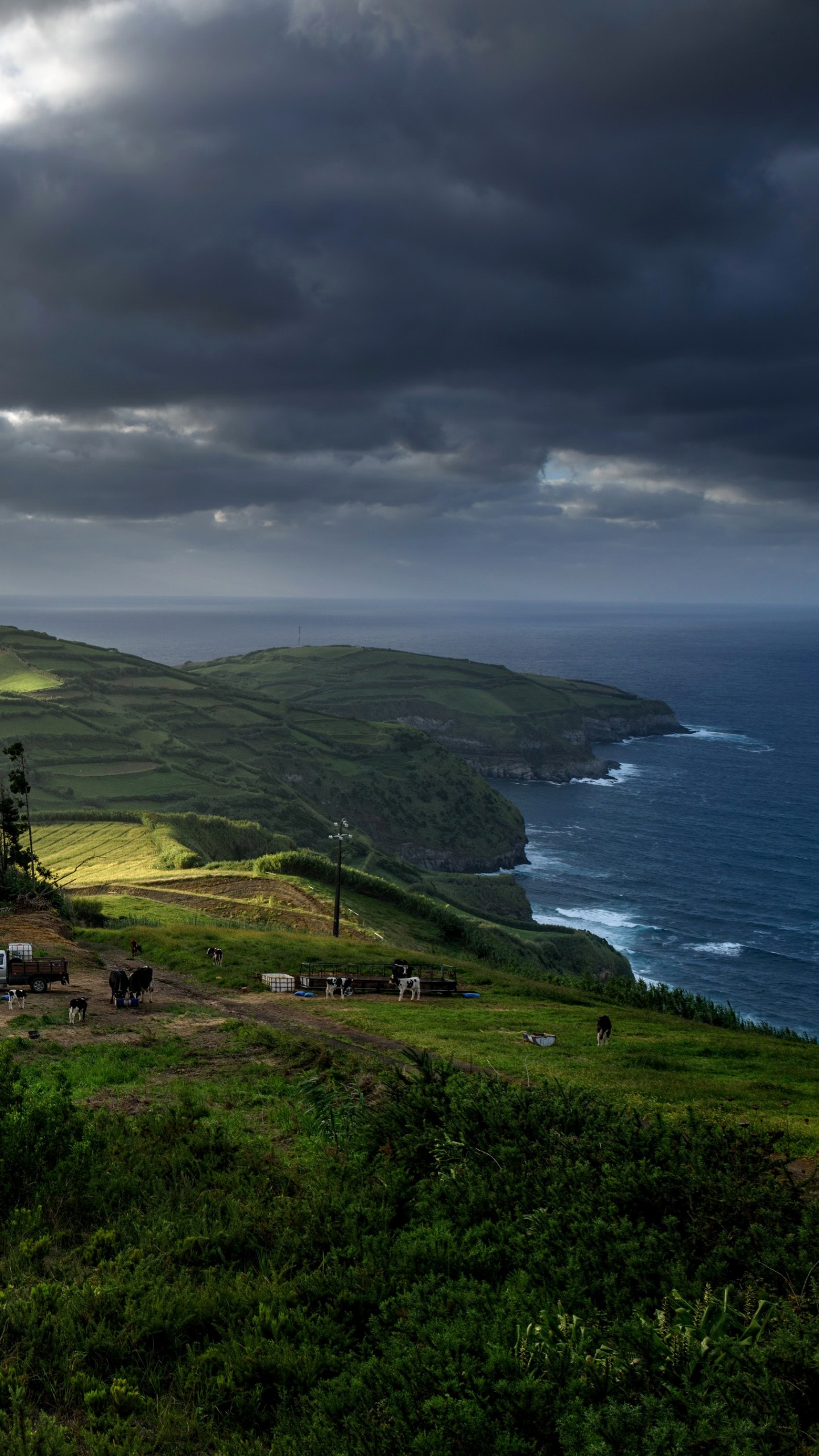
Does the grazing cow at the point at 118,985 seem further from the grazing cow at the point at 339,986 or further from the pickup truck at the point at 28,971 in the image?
the grazing cow at the point at 339,986

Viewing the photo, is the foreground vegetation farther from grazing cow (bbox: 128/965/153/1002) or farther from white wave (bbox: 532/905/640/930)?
white wave (bbox: 532/905/640/930)

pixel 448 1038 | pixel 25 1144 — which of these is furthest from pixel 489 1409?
pixel 448 1038

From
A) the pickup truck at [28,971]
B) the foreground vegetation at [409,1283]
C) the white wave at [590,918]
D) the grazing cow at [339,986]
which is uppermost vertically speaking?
the foreground vegetation at [409,1283]

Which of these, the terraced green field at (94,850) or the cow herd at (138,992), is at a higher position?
the cow herd at (138,992)

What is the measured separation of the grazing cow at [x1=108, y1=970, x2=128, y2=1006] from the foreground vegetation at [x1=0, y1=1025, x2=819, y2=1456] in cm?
1200

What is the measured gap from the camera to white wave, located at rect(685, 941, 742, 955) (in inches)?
4377

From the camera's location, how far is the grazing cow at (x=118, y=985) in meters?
28.7

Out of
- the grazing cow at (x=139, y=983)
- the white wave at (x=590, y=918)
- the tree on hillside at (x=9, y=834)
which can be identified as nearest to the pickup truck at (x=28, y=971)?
the grazing cow at (x=139, y=983)

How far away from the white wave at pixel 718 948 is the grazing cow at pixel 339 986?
88.8 meters

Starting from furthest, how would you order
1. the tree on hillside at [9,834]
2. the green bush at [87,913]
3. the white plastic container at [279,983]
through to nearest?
1. the tree on hillside at [9,834]
2. the green bush at [87,913]
3. the white plastic container at [279,983]

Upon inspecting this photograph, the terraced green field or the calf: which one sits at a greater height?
the calf

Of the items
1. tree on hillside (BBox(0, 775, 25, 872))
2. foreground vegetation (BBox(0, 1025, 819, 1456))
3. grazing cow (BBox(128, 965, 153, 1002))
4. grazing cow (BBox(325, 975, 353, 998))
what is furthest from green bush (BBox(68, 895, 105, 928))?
foreground vegetation (BBox(0, 1025, 819, 1456))

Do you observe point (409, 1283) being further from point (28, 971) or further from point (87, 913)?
point (87, 913)

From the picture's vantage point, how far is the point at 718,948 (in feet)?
372
